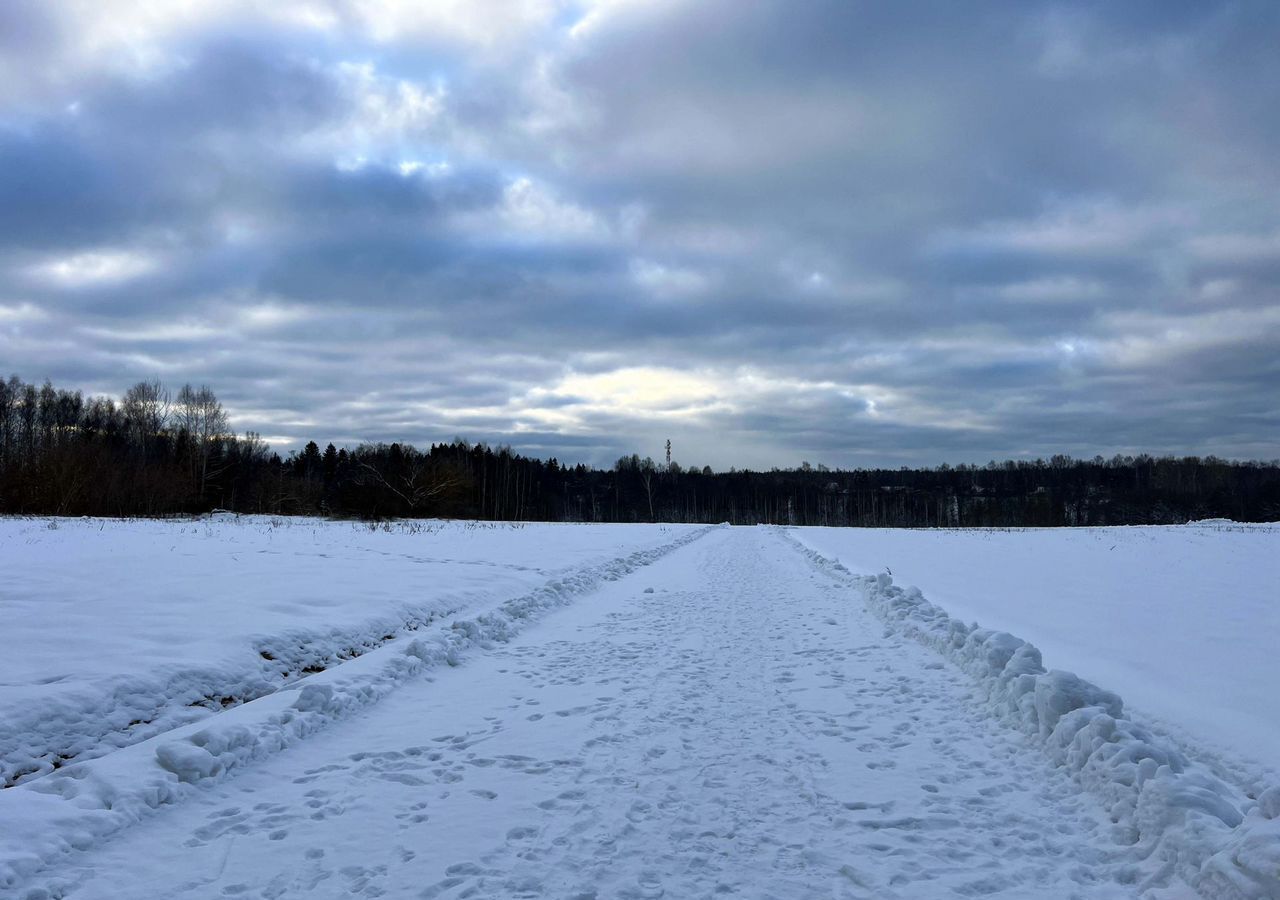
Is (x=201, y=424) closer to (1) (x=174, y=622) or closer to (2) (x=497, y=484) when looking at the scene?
(2) (x=497, y=484)

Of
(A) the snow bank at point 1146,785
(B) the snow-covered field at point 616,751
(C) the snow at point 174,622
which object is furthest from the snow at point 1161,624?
(C) the snow at point 174,622

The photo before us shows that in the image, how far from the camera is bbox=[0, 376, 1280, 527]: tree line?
183 feet

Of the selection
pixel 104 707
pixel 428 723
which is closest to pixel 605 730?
pixel 428 723

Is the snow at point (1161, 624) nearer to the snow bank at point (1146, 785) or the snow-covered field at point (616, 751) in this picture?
the snow-covered field at point (616, 751)

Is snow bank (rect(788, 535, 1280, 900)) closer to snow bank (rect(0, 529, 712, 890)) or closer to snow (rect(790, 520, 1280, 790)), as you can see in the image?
snow (rect(790, 520, 1280, 790))

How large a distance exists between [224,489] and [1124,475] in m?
147

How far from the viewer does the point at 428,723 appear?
5844 millimetres

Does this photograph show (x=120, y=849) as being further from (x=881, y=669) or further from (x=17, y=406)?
(x=17, y=406)

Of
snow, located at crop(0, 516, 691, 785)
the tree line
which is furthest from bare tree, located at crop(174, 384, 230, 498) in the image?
snow, located at crop(0, 516, 691, 785)

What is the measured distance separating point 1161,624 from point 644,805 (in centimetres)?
964

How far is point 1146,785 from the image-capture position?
4023 millimetres

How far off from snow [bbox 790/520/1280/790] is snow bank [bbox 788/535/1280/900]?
1.84ft

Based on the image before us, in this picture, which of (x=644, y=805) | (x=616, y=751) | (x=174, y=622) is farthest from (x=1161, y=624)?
(x=174, y=622)

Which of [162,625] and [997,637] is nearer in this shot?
[997,637]
